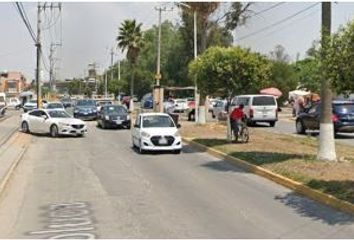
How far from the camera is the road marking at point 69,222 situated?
981 cm

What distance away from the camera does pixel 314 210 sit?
37.6 ft

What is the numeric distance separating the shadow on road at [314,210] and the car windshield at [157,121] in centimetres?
1115

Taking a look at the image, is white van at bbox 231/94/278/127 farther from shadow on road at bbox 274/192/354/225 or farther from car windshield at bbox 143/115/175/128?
shadow on road at bbox 274/192/354/225

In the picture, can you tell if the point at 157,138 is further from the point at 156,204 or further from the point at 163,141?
the point at 156,204

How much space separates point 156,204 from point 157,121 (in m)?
12.0

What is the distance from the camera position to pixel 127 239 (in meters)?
9.27

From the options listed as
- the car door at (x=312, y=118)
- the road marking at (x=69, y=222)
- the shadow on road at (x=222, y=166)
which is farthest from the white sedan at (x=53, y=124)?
the road marking at (x=69, y=222)

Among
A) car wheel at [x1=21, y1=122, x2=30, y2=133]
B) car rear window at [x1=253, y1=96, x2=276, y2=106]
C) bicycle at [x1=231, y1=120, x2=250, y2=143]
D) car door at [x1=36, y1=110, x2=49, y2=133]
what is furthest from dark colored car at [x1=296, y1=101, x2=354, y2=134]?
car wheel at [x1=21, y1=122, x2=30, y2=133]

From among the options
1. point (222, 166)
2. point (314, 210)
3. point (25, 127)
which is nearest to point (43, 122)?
point (25, 127)

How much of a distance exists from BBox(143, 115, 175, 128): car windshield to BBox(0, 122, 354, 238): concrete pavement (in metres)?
3.48

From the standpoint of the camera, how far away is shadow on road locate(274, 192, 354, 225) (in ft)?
34.6

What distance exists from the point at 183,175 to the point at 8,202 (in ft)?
16.7

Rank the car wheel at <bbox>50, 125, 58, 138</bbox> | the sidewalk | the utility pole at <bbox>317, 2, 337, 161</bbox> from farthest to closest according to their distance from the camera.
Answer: the car wheel at <bbox>50, 125, 58, 138</bbox> → the utility pole at <bbox>317, 2, 337, 161</bbox> → the sidewalk

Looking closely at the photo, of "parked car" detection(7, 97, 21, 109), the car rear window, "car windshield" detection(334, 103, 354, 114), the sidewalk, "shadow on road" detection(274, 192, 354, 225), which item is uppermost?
the car rear window
